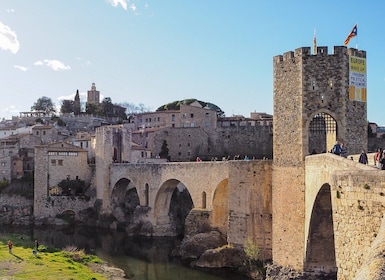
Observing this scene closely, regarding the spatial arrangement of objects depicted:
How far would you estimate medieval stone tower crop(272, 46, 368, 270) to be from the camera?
19.7 meters

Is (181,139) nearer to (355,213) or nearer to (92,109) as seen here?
(92,109)

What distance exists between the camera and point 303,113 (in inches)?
779

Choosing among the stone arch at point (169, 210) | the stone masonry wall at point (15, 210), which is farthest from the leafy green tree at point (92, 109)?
the stone arch at point (169, 210)

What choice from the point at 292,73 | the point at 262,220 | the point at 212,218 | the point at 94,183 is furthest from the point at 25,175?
the point at 292,73

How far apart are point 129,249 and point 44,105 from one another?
67743 mm

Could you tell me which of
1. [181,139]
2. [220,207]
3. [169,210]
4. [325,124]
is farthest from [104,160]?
[325,124]

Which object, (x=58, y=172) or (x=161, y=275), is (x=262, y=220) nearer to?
(x=161, y=275)

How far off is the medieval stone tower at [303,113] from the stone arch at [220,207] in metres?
9.55

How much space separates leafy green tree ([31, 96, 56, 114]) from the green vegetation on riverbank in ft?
214

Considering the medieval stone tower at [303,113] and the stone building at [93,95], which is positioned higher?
the stone building at [93,95]

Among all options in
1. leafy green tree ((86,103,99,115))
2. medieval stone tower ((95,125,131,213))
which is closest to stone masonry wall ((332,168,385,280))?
medieval stone tower ((95,125,131,213))

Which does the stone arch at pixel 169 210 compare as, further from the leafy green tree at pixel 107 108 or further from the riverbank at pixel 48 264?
the leafy green tree at pixel 107 108

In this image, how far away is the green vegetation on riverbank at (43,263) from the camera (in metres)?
22.3

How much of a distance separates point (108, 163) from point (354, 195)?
1514 inches
